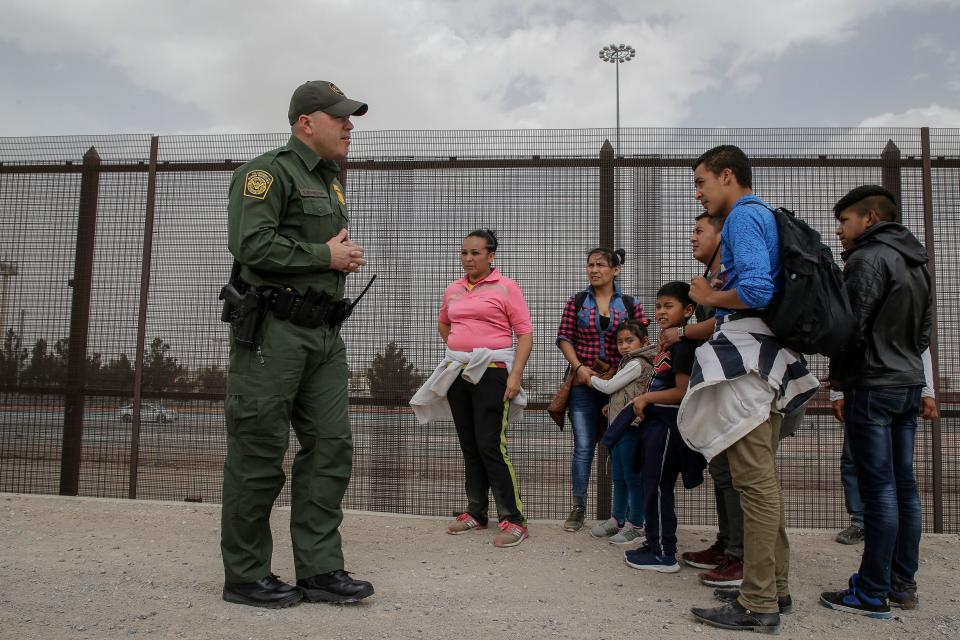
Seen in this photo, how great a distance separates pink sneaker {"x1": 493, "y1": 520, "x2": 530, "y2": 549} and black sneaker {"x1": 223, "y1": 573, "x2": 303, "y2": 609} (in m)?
1.42

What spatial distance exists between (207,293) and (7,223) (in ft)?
6.60

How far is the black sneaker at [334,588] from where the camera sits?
2.99m

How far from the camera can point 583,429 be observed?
442 cm

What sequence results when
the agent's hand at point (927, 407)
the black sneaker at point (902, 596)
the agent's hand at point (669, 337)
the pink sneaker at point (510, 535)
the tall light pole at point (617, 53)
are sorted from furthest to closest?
1. the tall light pole at point (617, 53)
2. the pink sneaker at point (510, 535)
3. the agent's hand at point (669, 337)
4. the agent's hand at point (927, 407)
5. the black sneaker at point (902, 596)

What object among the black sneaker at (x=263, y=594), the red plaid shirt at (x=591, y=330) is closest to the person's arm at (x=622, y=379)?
the red plaid shirt at (x=591, y=330)

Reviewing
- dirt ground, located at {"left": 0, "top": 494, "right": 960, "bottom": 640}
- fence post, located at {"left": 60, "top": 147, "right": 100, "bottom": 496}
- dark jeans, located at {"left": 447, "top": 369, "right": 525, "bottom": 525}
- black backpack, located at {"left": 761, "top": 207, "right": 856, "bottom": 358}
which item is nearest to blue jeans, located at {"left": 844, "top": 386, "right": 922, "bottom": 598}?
dirt ground, located at {"left": 0, "top": 494, "right": 960, "bottom": 640}

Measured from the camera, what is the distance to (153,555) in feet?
12.3

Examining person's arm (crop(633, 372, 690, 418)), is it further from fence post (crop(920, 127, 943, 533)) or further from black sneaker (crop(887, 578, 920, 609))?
A: fence post (crop(920, 127, 943, 533))

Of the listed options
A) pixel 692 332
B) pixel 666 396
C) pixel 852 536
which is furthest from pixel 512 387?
pixel 852 536

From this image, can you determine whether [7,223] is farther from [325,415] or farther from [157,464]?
[325,415]

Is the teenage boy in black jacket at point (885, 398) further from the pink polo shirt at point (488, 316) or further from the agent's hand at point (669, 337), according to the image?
the pink polo shirt at point (488, 316)

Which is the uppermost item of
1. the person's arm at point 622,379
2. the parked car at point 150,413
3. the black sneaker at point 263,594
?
the person's arm at point 622,379

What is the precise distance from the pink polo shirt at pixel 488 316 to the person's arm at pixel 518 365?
0.05 meters

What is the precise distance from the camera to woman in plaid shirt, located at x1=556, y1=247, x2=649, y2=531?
14.5 ft
